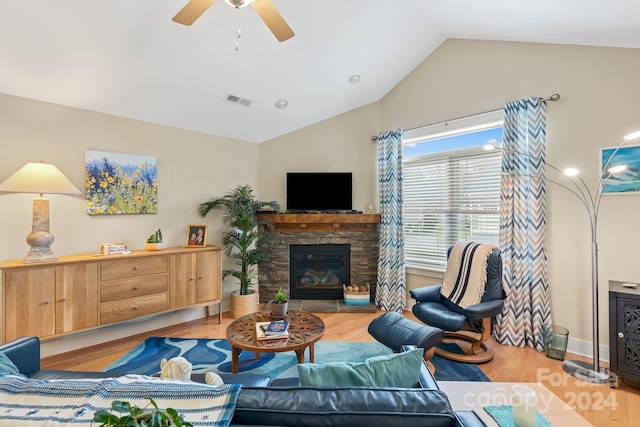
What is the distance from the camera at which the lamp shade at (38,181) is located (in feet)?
8.63

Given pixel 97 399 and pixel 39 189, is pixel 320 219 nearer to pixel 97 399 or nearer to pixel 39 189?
pixel 39 189

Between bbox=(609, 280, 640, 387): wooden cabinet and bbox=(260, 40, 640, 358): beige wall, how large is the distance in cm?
52

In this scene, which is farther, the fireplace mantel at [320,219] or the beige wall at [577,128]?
the fireplace mantel at [320,219]

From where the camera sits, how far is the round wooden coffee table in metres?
2.26

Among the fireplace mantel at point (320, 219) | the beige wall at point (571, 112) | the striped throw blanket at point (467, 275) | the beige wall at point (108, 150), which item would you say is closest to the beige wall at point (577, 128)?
the beige wall at point (571, 112)

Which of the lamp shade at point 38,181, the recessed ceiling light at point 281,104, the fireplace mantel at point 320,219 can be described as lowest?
the fireplace mantel at point 320,219

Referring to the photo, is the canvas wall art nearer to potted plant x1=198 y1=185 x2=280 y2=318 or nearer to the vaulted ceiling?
the vaulted ceiling

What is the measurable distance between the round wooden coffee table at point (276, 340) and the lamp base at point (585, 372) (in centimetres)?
215

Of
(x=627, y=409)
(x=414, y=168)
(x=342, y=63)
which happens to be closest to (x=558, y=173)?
(x=414, y=168)

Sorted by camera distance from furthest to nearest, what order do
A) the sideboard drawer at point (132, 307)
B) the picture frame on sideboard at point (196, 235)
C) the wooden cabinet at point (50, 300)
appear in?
the picture frame on sideboard at point (196, 235) → the sideboard drawer at point (132, 307) → the wooden cabinet at point (50, 300)

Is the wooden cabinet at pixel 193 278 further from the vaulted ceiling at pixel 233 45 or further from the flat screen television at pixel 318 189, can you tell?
the vaulted ceiling at pixel 233 45

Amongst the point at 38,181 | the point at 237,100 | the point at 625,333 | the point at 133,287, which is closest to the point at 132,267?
the point at 133,287

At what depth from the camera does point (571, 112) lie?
3014mm

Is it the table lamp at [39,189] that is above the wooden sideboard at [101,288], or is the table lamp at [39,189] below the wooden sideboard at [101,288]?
above
